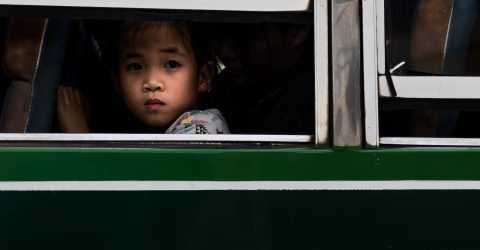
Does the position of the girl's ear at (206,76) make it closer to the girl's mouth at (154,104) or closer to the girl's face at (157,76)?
the girl's face at (157,76)

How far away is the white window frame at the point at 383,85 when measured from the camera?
2166mm

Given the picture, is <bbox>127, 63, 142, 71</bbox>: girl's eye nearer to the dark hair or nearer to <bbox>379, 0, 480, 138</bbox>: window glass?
the dark hair

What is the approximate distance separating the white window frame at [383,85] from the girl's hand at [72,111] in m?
0.94

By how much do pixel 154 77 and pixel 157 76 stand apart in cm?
1

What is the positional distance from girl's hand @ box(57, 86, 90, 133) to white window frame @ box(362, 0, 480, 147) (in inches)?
37.1
